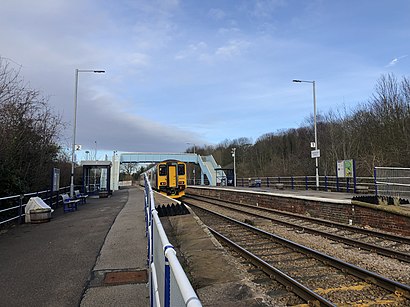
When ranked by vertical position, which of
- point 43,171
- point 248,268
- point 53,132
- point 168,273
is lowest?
point 248,268

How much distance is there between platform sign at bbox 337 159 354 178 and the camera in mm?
22328

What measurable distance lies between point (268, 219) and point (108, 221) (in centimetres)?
689

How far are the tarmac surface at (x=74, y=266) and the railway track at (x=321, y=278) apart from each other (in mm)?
2530

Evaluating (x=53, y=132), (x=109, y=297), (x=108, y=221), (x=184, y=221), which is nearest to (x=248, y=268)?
(x=109, y=297)

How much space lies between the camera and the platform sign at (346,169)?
22.3 m

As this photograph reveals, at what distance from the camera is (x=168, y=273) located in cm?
227

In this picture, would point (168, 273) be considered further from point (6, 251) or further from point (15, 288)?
point (6, 251)

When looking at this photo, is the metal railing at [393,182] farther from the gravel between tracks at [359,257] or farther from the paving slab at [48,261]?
the paving slab at [48,261]

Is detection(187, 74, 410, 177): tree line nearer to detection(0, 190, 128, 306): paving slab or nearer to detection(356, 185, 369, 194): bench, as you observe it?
detection(356, 185, 369, 194): bench

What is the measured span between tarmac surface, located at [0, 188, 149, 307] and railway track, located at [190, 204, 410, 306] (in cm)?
253

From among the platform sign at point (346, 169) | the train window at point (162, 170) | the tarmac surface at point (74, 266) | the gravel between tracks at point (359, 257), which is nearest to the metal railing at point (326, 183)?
the platform sign at point (346, 169)

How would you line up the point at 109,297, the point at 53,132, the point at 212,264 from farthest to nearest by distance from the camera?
the point at 53,132
the point at 212,264
the point at 109,297

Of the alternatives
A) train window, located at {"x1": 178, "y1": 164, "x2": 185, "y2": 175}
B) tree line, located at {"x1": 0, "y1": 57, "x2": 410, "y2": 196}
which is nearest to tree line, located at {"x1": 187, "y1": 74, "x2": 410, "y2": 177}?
tree line, located at {"x1": 0, "y1": 57, "x2": 410, "y2": 196}

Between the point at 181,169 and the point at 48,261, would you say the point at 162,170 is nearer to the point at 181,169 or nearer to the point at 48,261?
the point at 181,169
